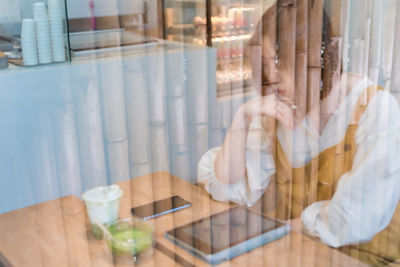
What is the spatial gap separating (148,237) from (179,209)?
0.09 metres

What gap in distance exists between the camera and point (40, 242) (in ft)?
2.50

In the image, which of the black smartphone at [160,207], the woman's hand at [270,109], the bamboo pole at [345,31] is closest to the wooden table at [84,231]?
the black smartphone at [160,207]

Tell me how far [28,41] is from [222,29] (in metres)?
0.41

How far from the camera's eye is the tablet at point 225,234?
3.12 feet

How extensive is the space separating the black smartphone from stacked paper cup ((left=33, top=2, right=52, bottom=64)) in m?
0.35

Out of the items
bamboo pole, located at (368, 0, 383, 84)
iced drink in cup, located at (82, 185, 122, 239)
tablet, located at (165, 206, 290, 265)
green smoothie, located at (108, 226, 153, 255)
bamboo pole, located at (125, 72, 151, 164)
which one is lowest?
tablet, located at (165, 206, 290, 265)

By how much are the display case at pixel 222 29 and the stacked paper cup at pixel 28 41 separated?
0.25 meters

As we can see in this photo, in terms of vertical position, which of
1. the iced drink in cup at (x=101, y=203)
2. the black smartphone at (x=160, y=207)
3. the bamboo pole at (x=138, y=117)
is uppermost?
the bamboo pole at (x=138, y=117)

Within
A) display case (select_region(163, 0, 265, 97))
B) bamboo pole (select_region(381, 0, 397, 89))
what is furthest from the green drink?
bamboo pole (select_region(381, 0, 397, 89))

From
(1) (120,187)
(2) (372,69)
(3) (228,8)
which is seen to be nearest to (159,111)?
(1) (120,187)

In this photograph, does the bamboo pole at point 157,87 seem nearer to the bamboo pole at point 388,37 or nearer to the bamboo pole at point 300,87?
the bamboo pole at point 300,87

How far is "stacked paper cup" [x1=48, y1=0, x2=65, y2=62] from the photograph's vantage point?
72 centimetres

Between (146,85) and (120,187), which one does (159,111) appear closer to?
(146,85)

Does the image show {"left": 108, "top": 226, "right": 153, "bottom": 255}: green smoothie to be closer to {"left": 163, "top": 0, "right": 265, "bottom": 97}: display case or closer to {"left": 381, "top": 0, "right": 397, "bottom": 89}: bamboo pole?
{"left": 163, "top": 0, "right": 265, "bottom": 97}: display case
